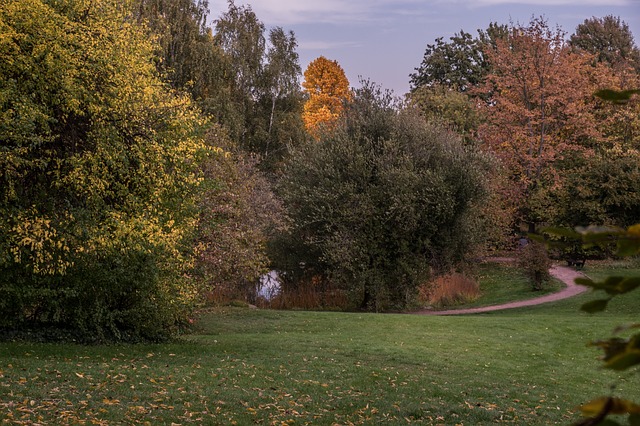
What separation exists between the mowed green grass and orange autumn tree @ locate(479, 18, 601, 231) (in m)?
21.7

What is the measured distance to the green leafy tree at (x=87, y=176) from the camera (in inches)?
545

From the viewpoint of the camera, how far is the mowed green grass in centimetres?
1001

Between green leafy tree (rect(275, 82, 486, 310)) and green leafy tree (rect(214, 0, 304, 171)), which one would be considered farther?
green leafy tree (rect(214, 0, 304, 171))

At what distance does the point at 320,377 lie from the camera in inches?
528

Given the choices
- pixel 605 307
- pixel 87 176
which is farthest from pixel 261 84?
pixel 605 307

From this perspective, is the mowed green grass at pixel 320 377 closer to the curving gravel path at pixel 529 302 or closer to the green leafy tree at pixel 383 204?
the curving gravel path at pixel 529 302

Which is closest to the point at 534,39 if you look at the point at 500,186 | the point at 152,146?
the point at 500,186

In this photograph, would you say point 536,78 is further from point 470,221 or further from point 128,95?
point 128,95

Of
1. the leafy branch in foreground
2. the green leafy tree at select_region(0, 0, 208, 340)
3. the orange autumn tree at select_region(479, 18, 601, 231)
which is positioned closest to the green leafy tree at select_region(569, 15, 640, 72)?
the orange autumn tree at select_region(479, 18, 601, 231)

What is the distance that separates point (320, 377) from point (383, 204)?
16.8 metres

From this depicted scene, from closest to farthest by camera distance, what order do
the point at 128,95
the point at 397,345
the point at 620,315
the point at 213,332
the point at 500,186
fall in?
the point at 128,95 < the point at 397,345 < the point at 213,332 < the point at 620,315 < the point at 500,186

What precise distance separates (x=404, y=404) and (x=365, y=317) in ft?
42.4

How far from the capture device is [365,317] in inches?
955

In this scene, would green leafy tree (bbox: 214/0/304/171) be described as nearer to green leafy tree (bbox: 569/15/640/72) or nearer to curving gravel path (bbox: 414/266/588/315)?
curving gravel path (bbox: 414/266/588/315)
